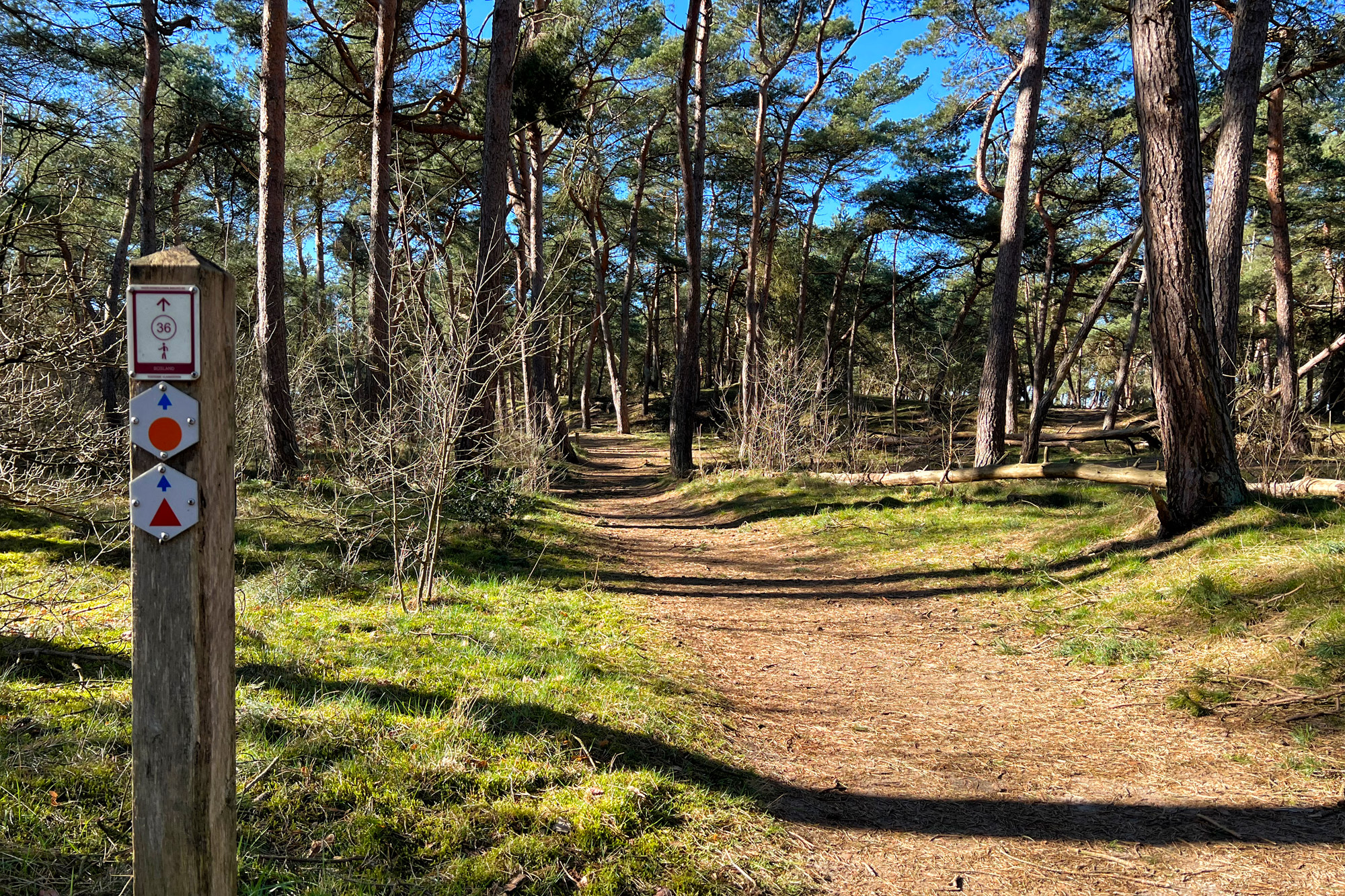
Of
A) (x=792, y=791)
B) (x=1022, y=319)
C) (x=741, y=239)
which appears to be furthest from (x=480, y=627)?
(x=1022, y=319)

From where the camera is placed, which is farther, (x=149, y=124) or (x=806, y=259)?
(x=806, y=259)

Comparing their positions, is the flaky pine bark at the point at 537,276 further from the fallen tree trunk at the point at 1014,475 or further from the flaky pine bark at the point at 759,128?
the fallen tree trunk at the point at 1014,475

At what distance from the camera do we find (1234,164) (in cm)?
786

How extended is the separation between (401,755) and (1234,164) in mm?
9328

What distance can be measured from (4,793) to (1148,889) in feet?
12.9

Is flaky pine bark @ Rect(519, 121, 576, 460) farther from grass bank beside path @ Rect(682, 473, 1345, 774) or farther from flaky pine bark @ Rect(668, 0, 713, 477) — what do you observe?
grass bank beside path @ Rect(682, 473, 1345, 774)

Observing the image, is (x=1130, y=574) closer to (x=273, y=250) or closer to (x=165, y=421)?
(x=165, y=421)

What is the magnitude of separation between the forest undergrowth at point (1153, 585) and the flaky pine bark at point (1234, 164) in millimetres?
2087

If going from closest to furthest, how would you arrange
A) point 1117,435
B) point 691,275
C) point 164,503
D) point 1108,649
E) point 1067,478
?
point 164,503, point 1108,649, point 1067,478, point 1117,435, point 691,275

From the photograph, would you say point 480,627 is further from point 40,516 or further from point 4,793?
point 40,516

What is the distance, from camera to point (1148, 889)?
9.14 feet

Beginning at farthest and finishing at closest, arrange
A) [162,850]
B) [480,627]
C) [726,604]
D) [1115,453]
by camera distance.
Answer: [1115,453], [726,604], [480,627], [162,850]

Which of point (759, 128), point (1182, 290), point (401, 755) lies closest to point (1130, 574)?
point (1182, 290)

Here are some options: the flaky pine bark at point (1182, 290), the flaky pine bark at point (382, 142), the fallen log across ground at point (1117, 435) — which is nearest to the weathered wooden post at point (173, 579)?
the flaky pine bark at point (1182, 290)
